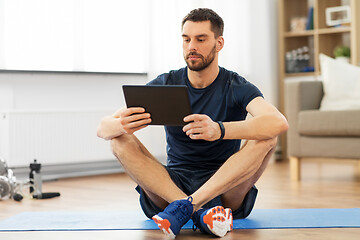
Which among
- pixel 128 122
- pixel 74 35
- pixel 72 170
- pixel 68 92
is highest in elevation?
pixel 74 35

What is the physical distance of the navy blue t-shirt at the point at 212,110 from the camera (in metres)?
2.34

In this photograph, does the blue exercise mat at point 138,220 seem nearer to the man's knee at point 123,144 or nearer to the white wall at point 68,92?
the man's knee at point 123,144

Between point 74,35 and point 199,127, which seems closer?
point 199,127

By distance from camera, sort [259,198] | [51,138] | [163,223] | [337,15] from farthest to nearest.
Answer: [337,15]
[51,138]
[259,198]
[163,223]

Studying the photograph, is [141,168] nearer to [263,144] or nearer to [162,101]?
[162,101]

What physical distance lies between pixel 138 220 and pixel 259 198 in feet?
2.96


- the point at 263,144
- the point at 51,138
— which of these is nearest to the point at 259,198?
the point at 263,144

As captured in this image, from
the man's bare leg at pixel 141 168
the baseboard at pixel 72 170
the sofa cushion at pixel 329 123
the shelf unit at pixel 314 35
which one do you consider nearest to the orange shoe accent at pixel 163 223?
the man's bare leg at pixel 141 168

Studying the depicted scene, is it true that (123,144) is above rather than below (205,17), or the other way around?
below

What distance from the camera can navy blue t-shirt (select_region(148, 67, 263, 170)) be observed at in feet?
7.66

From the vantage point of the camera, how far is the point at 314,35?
17.9 ft

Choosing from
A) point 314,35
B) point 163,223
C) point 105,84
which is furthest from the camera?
point 314,35

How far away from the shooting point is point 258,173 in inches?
90.2

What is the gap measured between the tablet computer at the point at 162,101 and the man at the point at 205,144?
1.1 inches
